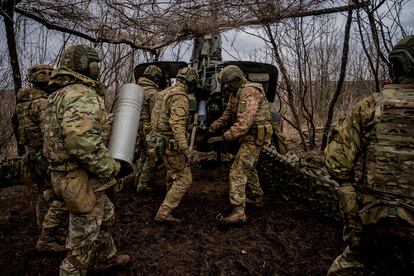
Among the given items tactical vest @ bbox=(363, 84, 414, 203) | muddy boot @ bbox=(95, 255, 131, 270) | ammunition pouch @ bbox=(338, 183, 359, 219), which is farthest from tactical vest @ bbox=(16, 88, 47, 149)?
tactical vest @ bbox=(363, 84, 414, 203)

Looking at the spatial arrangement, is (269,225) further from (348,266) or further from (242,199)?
(348,266)

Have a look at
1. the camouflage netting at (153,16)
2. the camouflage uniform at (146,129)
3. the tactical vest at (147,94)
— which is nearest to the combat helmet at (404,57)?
the camouflage netting at (153,16)

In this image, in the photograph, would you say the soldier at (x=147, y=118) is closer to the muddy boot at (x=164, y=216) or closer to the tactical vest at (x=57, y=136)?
the muddy boot at (x=164, y=216)

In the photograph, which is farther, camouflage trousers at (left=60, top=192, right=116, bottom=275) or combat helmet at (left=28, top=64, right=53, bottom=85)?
combat helmet at (left=28, top=64, right=53, bottom=85)

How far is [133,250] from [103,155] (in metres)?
1.50

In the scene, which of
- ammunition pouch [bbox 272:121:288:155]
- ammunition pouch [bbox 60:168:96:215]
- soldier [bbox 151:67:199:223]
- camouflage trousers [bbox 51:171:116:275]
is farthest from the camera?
ammunition pouch [bbox 272:121:288:155]

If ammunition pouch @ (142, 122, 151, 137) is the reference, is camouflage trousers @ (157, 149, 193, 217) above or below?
below

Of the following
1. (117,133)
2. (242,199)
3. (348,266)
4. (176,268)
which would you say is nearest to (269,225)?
(242,199)

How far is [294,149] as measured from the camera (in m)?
7.95

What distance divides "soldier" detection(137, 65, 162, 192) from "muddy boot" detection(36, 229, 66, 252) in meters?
2.07

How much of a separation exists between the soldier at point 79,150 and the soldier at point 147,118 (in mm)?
2687

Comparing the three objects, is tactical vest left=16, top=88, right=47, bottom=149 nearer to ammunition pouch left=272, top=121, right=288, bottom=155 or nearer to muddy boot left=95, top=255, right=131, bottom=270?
muddy boot left=95, top=255, right=131, bottom=270

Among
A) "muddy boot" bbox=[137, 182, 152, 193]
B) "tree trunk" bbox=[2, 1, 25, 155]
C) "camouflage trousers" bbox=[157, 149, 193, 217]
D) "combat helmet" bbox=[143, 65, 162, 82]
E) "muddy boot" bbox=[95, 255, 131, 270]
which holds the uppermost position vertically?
"tree trunk" bbox=[2, 1, 25, 155]

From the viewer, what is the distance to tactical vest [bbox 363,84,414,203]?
199cm
